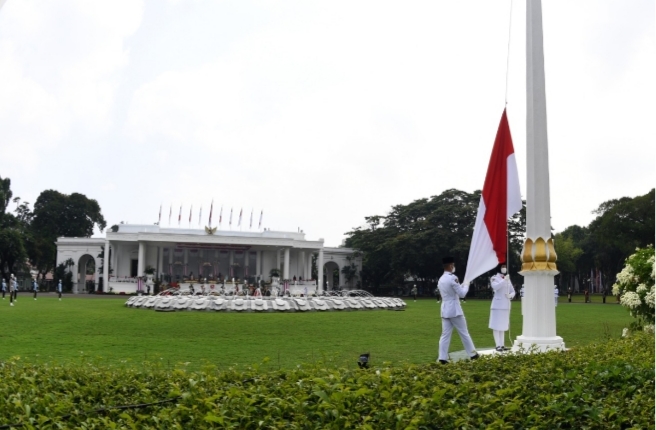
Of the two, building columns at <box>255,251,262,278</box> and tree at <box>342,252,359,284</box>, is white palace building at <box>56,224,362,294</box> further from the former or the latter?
tree at <box>342,252,359,284</box>

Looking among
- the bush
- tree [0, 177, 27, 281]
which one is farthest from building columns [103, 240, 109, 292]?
the bush

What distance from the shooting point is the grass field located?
31.7ft

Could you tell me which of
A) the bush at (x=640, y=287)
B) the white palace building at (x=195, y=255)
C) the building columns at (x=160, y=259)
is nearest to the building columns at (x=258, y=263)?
the white palace building at (x=195, y=255)

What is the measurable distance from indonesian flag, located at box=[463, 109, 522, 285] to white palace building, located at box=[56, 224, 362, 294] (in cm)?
3696

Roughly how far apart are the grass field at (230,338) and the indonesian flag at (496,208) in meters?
1.88

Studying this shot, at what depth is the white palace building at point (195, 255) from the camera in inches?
1742

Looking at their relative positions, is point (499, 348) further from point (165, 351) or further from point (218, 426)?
point (218, 426)

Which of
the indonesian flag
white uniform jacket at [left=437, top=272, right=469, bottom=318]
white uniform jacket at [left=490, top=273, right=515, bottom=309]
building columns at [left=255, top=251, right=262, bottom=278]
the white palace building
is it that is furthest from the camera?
building columns at [left=255, top=251, right=262, bottom=278]

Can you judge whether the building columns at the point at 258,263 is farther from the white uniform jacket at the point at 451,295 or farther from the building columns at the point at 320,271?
the white uniform jacket at the point at 451,295

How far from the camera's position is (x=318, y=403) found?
3.55 meters

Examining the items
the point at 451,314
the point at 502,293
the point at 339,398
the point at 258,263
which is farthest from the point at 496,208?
the point at 258,263

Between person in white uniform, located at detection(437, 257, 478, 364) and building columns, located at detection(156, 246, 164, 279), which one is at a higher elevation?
building columns, located at detection(156, 246, 164, 279)

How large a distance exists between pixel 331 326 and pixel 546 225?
28.1ft

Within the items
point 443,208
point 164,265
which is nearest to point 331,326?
point 443,208
